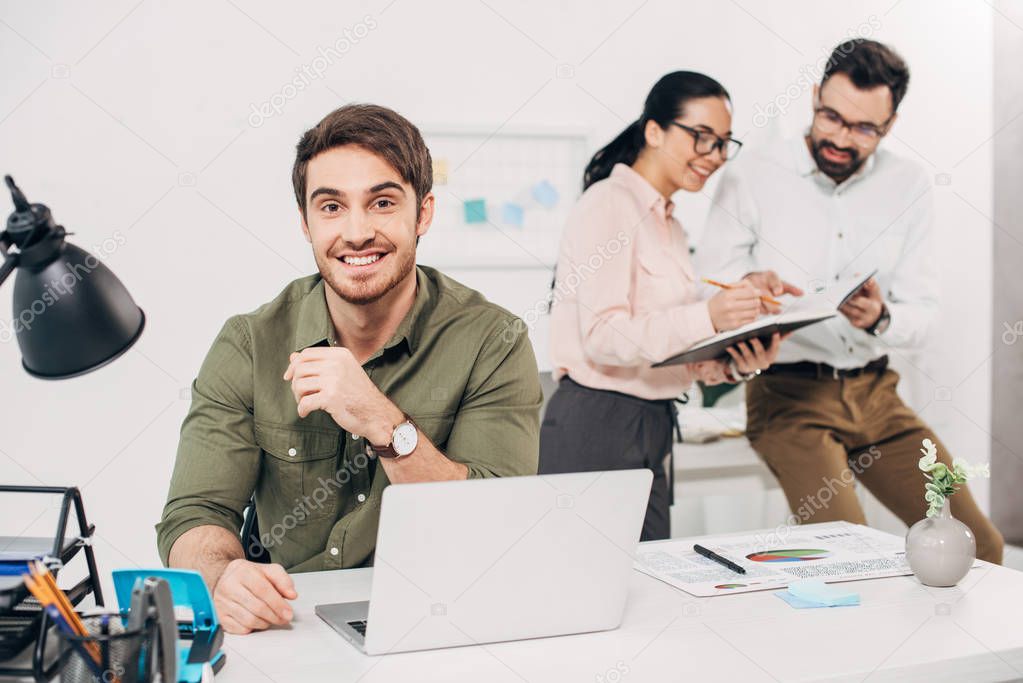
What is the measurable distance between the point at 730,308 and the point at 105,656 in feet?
7.75

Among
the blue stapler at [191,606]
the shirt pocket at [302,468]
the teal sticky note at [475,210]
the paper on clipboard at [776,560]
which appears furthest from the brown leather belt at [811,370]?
the blue stapler at [191,606]

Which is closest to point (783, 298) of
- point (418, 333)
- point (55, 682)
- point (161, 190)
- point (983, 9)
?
point (983, 9)

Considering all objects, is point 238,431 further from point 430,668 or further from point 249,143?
point 249,143

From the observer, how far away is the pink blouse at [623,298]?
2977mm

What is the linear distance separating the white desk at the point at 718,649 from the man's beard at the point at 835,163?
2.23 m

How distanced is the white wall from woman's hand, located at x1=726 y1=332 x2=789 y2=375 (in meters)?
0.46

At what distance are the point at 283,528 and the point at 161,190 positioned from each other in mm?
1454

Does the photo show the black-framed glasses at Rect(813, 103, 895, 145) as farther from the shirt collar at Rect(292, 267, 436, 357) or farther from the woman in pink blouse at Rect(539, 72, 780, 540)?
the shirt collar at Rect(292, 267, 436, 357)

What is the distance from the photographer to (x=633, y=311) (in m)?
3.04

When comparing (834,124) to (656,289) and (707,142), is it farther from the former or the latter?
(656,289)

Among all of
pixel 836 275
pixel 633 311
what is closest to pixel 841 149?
pixel 836 275

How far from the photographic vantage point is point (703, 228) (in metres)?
3.40

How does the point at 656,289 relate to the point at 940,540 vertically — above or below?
above

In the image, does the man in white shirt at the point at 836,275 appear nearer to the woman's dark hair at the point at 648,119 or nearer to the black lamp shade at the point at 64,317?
the woman's dark hair at the point at 648,119
